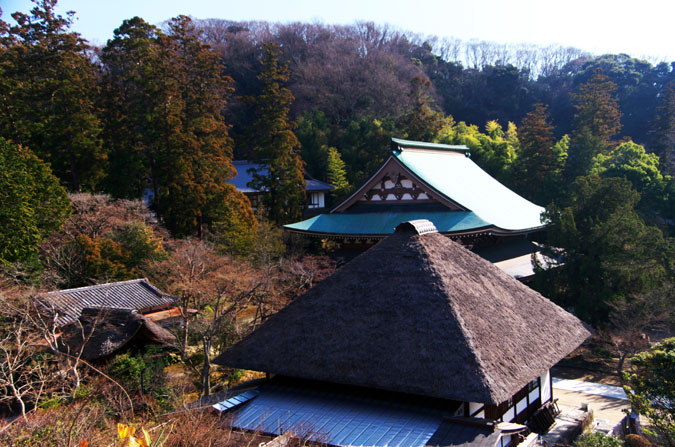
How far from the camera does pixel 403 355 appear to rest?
22.7 feet

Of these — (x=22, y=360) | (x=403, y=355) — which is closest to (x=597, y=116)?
(x=403, y=355)

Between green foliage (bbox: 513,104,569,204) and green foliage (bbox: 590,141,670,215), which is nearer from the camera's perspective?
green foliage (bbox: 590,141,670,215)

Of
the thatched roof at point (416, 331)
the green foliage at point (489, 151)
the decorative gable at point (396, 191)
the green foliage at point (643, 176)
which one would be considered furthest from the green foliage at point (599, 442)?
the green foliage at point (489, 151)

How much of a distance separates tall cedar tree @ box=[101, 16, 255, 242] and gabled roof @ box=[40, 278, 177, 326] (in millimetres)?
4279

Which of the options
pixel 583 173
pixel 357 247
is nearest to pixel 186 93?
pixel 357 247

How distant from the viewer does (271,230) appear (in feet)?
65.1

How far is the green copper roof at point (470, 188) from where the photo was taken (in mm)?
16453

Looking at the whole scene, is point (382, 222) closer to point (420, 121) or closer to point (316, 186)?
point (420, 121)

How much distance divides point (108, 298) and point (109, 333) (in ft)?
8.21

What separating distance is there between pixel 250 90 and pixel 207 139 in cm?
2454

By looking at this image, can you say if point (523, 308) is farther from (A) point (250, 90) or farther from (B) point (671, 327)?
(A) point (250, 90)

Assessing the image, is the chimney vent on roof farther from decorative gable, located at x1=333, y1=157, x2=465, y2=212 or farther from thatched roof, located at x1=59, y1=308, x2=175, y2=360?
thatched roof, located at x1=59, y1=308, x2=175, y2=360

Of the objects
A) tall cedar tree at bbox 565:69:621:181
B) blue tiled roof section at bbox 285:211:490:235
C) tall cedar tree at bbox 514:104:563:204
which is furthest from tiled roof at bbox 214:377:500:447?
tall cedar tree at bbox 565:69:621:181

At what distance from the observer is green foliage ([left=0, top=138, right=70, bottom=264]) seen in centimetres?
1446
